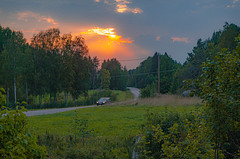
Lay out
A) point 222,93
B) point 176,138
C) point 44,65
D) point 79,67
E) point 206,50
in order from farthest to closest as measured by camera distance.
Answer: point 206,50
point 79,67
point 44,65
point 176,138
point 222,93

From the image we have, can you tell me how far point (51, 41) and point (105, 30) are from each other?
62.0ft

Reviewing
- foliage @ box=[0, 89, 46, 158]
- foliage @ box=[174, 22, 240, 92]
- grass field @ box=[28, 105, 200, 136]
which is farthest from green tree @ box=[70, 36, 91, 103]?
foliage @ box=[0, 89, 46, 158]

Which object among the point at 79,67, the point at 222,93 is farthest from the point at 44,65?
the point at 222,93

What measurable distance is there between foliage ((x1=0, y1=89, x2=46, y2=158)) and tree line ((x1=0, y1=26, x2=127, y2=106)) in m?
32.4

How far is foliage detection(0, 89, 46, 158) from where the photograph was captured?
7.84 ft

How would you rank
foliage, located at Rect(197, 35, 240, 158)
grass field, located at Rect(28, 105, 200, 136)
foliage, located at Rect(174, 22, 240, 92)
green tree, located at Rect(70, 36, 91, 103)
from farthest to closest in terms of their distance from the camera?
green tree, located at Rect(70, 36, 91, 103)
foliage, located at Rect(174, 22, 240, 92)
grass field, located at Rect(28, 105, 200, 136)
foliage, located at Rect(197, 35, 240, 158)

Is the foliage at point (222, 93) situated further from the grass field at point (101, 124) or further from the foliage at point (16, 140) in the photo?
the grass field at point (101, 124)

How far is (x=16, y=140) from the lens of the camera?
244 cm

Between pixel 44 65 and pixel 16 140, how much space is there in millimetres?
36466

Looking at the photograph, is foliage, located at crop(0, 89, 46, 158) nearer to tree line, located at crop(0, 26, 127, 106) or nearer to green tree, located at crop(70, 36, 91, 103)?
tree line, located at crop(0, 26, 127, 106)

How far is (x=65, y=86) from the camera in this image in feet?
127

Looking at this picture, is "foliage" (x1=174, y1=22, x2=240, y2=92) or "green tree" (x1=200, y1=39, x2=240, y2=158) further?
"foliage" (x1=174, y1=22, x2=240, y2=92)

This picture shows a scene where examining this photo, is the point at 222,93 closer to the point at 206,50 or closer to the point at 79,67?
the point at 79,67

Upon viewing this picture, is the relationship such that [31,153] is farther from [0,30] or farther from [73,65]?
[0,30]
